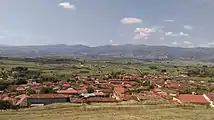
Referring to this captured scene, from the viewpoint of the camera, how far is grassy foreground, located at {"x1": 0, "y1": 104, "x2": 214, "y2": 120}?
38062mm

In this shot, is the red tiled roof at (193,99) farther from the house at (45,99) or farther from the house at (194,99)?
the house at (45,99)

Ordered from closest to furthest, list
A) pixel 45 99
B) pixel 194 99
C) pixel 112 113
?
pixel 112 113 < pixel 194 99 < pixel 45 99

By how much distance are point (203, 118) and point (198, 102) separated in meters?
16.1

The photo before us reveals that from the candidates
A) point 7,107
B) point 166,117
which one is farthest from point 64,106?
point 166,117

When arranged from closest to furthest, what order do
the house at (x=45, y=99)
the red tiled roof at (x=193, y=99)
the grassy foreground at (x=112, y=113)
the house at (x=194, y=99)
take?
the grassy foreground at (x=112, y=113), the house at (x=194, y=99), the red tiled roof at (x=193, y=99), the house at (x=45, y=99)

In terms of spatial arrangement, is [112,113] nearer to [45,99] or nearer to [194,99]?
[194,99]

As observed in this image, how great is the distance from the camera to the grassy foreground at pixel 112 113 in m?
38.1

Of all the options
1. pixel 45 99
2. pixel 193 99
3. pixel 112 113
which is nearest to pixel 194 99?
pixel 193 99

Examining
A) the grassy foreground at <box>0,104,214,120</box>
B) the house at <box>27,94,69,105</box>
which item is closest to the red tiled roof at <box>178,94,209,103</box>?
the grassy foreground at <box>0,104,214,120</box>

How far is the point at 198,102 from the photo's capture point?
5350 centimetres

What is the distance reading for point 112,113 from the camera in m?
40.9

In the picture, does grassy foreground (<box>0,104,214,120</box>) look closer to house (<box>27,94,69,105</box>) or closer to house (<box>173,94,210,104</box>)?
house (<box>173,94,210,104</box>)

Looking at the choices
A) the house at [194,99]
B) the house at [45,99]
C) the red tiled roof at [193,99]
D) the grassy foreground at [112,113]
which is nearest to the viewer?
the grassy foreground at [112,113]

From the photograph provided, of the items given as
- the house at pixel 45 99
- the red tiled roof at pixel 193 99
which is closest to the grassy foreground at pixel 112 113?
the red tiled roof at pixel 193 99
